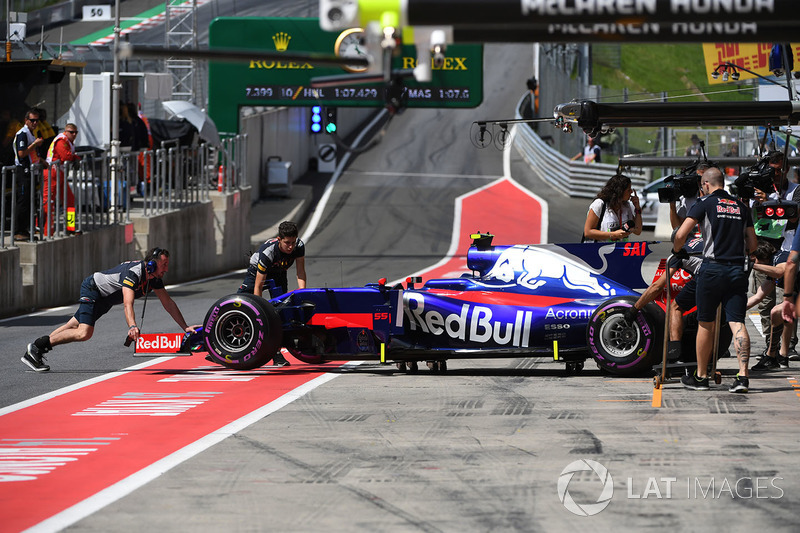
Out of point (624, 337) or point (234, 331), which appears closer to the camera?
point (624, 337)

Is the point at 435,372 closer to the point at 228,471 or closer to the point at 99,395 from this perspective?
the point at 99,395

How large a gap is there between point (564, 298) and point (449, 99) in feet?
76.4

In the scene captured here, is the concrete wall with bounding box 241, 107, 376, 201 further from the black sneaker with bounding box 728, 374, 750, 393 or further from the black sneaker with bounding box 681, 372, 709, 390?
the black sneaker with bounding box 728, 374, 750, 393

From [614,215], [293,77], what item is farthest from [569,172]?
[614,215]

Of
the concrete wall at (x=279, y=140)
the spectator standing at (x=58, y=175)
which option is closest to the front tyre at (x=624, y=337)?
the spectator standing at (x=58, y=175)

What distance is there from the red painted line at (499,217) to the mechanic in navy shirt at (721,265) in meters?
15.6

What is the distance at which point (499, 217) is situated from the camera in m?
34.2

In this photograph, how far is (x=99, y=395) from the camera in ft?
34.6

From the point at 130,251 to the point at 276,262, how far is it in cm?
1055

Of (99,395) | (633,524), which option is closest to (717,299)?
(633,524)

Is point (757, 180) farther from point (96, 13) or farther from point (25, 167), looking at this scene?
point (96, 13)

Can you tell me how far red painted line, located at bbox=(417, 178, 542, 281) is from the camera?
30.2m

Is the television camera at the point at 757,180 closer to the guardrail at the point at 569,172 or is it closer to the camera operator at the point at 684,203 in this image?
the camera operator at the point at 684,203

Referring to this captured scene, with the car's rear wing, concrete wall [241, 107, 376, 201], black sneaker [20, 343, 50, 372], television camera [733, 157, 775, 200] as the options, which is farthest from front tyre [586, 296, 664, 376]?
concrete wall [241, 107, 376, 201]
